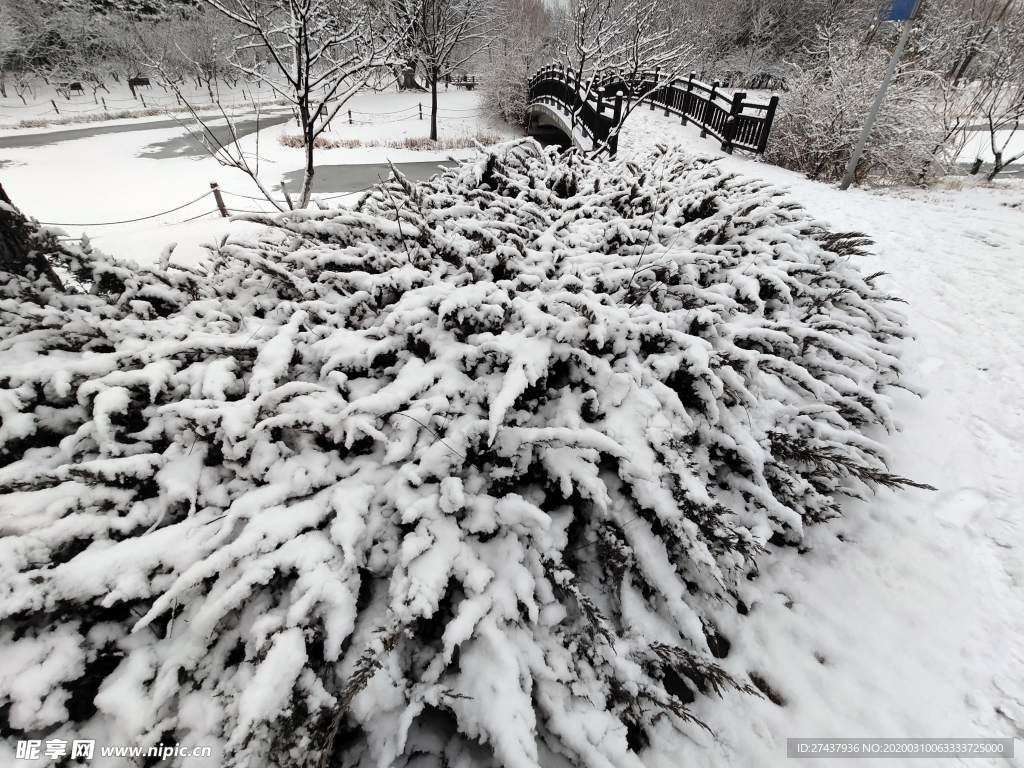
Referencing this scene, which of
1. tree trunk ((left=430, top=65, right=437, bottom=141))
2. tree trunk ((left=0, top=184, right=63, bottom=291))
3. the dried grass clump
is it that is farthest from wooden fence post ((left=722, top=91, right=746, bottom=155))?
tree trunk ((left=430, top=65, right=437, bottom=141))

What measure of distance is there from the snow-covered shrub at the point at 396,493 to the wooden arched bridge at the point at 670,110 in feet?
23.4

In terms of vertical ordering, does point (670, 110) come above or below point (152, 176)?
above

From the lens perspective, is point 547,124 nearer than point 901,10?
No

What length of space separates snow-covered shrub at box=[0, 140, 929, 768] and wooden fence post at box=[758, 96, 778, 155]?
9.77m

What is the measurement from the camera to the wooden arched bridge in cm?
995

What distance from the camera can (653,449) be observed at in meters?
1.89

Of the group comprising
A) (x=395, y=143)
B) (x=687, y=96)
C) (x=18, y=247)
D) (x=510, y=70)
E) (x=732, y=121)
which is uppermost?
(x=510, y=70)

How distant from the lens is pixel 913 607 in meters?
1.91

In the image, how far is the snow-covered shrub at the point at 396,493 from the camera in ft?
4.30

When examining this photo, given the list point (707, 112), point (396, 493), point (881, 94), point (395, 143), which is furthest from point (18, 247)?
point (395, 143)

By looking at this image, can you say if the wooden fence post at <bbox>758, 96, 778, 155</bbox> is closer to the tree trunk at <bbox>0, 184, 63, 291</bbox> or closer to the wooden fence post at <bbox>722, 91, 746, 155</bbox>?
the wooden fence post at <bbox>722, 91, 746, 155</bbox>

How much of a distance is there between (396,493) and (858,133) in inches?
513

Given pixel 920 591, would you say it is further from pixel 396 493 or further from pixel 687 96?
pixel 687 96

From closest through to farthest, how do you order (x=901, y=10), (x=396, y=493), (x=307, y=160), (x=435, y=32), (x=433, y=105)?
(x=396, y=493) < (x=307, y=160) < (x=901, y=10) < (x=433, y=105) < (x=435, y=32)
